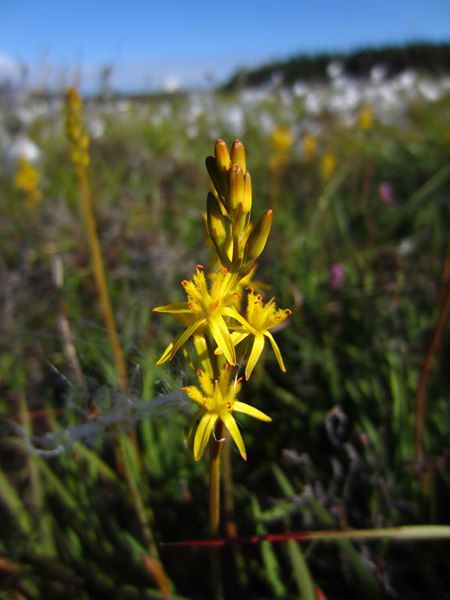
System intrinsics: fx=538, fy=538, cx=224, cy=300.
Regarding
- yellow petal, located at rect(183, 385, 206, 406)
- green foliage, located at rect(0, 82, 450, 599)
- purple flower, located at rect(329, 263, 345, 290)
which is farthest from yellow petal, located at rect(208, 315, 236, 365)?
purple flower, located at rect(329, 263, 345, 290)

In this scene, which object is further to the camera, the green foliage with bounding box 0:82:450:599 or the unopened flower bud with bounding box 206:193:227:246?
the green foliage with bounding box 0:82:450:599

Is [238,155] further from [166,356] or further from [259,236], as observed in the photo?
[166,356]

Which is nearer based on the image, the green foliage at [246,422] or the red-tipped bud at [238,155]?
the red-tipped bud at [238,155]

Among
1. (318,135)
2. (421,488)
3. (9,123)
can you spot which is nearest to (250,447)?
(421,488)

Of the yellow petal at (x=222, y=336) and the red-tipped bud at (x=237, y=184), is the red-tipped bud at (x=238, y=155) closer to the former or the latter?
the red-tipped bud at (x=237, y=184)

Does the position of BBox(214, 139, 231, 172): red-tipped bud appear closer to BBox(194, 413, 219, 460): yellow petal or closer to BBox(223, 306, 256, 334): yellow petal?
BBox(223, 306, 256, 334): yellow petal

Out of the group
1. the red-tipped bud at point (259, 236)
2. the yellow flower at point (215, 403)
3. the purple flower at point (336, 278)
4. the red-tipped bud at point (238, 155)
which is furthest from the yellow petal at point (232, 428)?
the purple flower at point (336, 278)

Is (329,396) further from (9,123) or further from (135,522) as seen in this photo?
(9,123)
